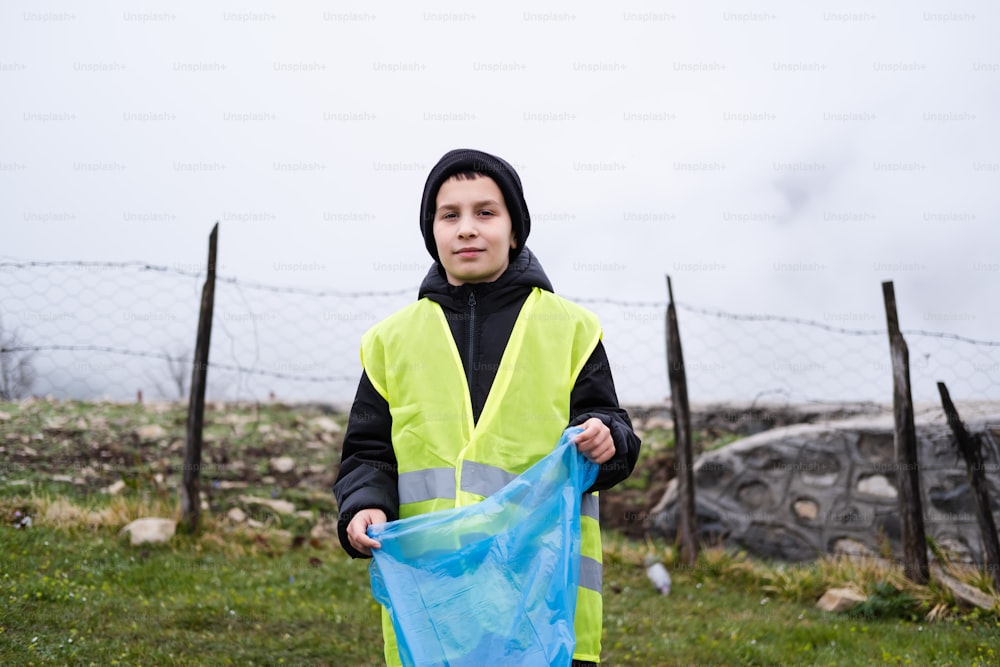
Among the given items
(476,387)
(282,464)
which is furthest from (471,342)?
(282,464)

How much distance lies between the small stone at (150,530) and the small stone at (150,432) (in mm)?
2355

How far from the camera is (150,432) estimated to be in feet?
29.0

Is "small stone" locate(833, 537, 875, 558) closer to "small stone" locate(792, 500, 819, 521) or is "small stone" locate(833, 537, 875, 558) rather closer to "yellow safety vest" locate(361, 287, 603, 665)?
"small stone" locate(792, 500, 819, 521)

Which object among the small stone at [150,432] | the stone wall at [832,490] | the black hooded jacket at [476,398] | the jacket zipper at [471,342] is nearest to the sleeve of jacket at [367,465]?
the black hooded jacket at [476,398]

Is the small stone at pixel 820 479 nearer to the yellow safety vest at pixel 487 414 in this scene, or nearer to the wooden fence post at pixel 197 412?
the wooden fence post at pixel 197 412

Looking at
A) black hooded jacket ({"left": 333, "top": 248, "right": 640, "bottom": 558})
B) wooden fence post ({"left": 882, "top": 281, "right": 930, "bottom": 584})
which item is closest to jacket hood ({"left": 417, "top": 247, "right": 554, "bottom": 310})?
black hooded jacket ({"left": 333, "top": 248, "right": 640, "bottom": 558})

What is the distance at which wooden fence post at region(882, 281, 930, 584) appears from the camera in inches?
245

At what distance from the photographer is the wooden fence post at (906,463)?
6219 mm

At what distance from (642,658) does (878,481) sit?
12.3ft

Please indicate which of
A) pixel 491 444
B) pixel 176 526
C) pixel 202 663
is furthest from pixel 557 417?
pixel 176 526

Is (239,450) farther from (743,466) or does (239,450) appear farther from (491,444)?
(491,444)

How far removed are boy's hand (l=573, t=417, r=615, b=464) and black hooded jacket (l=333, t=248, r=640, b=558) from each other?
5 centimetres

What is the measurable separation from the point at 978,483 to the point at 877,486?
1.62 meters

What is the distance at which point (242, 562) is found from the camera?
20.7ft
